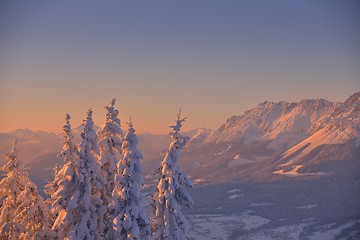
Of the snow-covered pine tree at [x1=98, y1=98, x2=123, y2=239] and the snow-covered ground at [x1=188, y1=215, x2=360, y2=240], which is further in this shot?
the snow-covered ground at [x1=188, y1=215, x2=360, y2=240]

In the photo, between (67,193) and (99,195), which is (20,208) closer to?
(67,193)

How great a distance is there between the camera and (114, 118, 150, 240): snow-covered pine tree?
27953 millimetres

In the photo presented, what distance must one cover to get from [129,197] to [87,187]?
2659mm

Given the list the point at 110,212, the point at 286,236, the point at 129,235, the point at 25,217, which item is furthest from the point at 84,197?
the point at 286,236

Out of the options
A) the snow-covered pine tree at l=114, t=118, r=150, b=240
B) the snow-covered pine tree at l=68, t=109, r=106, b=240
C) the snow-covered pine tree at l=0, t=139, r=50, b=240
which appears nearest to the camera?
the snow-covered pine tree at l=114, t=118, r=150, b=240

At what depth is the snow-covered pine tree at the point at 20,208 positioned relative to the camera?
30.2 meters

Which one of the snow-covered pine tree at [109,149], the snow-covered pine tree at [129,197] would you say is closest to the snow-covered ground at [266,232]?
the snow-covered pine tree at [109,149]

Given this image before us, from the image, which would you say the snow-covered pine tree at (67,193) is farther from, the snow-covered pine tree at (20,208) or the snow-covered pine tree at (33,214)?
the snow-covered pine tree at (33,214)

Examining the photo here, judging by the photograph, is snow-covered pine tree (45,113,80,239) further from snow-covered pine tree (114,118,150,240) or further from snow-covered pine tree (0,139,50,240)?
snow-covered pine tree (114,118,150,240)

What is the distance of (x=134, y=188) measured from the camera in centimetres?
2808

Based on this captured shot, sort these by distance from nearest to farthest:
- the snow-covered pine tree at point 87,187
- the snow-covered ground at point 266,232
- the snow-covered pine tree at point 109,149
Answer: the snow-covered pine tree at point 87,187 < the snow-covered pine tree at point 109,149 < the snow-covered ground at point 266,232

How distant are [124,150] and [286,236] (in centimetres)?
15922

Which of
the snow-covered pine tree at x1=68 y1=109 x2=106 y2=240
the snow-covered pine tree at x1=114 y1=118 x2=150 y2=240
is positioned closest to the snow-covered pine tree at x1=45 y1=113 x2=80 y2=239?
the snow-covered pine tree at x1=68 y1=109 x2=106 y2=240

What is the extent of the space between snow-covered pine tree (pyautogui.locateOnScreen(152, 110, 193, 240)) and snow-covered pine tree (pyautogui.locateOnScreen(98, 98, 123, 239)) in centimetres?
326
